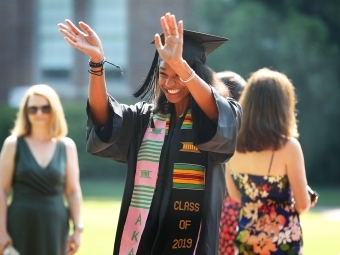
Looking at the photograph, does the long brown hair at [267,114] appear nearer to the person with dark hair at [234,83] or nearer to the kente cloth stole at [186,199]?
the person with dark hair at [234,83]

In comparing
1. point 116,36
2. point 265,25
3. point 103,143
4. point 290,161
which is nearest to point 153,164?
point 103,143

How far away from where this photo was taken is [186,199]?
3643 mm

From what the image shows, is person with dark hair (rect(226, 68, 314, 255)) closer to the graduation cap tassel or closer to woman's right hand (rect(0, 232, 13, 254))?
the graduation cap tassel

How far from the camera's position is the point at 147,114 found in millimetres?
3834

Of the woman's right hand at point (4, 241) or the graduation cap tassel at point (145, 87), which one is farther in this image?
the woman's right hand at point (4, 241)

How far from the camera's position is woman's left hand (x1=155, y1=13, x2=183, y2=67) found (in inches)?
131

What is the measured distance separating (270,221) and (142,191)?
5.35ft

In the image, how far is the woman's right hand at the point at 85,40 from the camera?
11.7 ft

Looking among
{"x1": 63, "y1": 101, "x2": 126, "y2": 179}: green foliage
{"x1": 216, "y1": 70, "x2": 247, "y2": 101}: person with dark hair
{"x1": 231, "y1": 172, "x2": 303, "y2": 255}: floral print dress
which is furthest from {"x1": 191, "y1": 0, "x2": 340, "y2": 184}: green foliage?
{"x1": 231, "y1": 172, "x2": 303, "y2": 255}: floral print dress

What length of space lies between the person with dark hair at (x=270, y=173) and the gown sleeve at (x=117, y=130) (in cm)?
139

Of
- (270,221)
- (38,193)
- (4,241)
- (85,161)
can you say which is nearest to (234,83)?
(270,221)

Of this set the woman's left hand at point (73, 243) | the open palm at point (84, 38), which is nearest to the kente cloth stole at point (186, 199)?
the open palm at point (84, 38)

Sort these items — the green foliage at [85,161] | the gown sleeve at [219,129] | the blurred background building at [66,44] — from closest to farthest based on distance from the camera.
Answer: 1. the gown sleeve at [219,129]
2. the green foliage at [85,161]
3. the blurred background building at [66,44]

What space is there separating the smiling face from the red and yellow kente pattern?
0.32 metres
